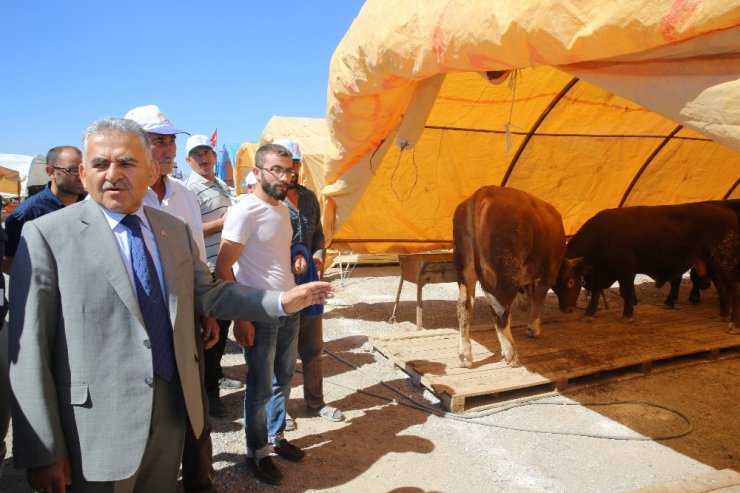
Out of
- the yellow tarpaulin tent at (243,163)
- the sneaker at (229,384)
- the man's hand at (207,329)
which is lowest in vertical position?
the sneaker at (229,384)

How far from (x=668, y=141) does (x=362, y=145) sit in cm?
539

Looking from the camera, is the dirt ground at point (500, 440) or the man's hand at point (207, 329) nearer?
the man's hand at point (207, 329)

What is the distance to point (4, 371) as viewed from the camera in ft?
7.27

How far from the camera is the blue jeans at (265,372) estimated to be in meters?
3.10

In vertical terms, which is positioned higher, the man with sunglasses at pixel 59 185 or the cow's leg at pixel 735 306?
the man with sunglasses at pixel 59 185

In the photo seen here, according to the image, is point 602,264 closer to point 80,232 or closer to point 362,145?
point 362,145

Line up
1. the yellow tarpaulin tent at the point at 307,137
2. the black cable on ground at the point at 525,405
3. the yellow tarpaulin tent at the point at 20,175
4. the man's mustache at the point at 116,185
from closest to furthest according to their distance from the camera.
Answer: the man's mustache at the point at 116,185 < the black cable on ground at the point at 525,405 < the yellow tarpaulin tent at the point at 307,137 < the yellow tarpaulin tent at the point at 20,175

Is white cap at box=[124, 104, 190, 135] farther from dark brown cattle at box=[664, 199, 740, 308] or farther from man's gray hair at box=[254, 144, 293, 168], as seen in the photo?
dark brown cattle at box=[664, 199, 740, 308]

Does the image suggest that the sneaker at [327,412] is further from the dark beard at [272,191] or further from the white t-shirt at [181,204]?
the dark beard at [272,191]

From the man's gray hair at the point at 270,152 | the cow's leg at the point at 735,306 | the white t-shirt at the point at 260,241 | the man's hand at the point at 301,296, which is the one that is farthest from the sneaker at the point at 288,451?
the cow's leg at the point at 735,306

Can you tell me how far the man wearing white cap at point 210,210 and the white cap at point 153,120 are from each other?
1.01 metres

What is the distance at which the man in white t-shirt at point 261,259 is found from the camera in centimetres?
301

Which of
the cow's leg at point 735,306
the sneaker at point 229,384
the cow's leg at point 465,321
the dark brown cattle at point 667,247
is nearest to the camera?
the sneaker at point 229,384

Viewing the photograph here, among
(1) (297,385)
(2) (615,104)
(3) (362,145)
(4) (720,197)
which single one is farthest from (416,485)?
(4) (720,197)
